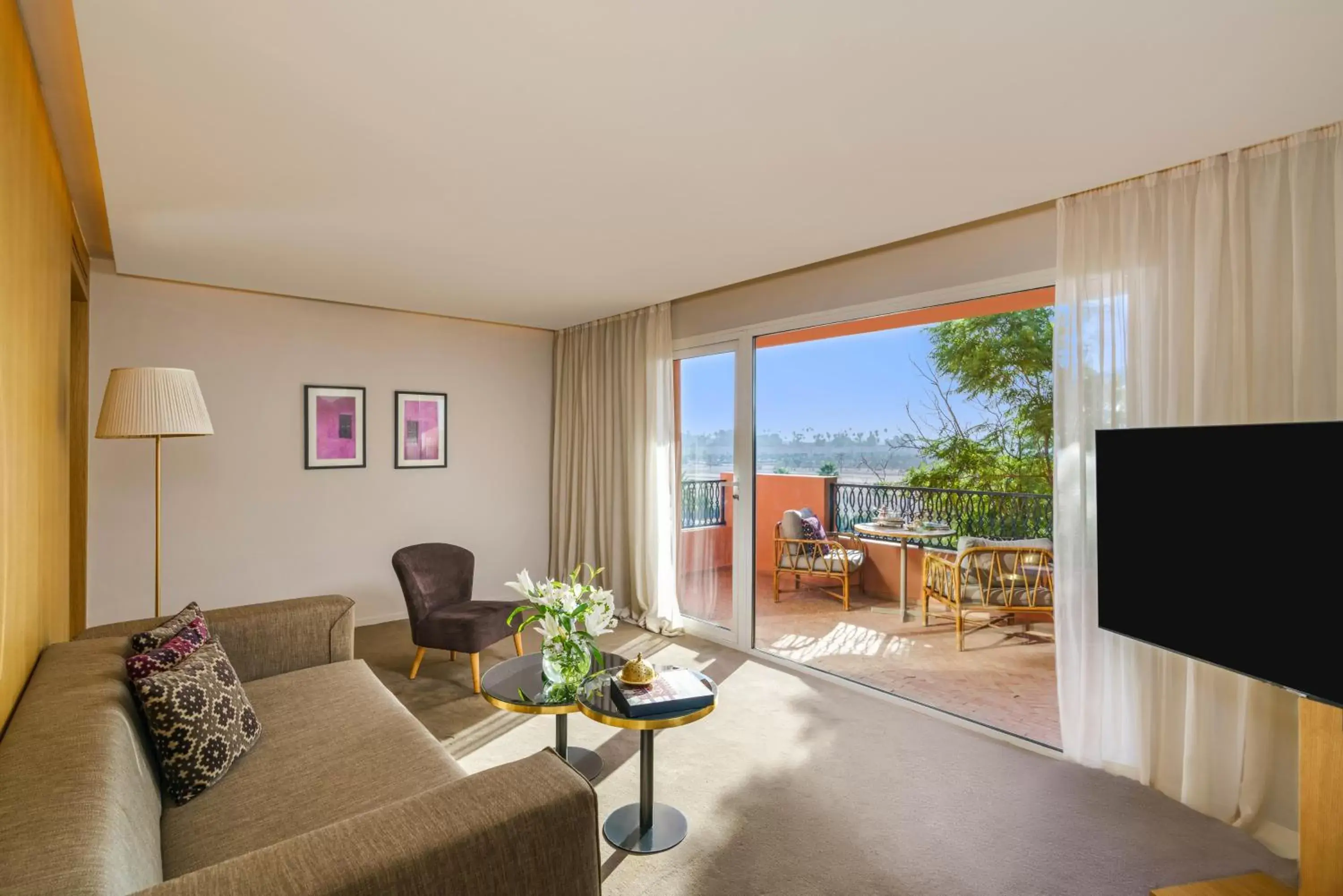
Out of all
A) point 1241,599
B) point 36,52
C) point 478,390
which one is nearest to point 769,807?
point 1241,599

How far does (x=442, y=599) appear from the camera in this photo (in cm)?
429

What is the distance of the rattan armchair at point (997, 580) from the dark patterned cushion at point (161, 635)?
4.18m

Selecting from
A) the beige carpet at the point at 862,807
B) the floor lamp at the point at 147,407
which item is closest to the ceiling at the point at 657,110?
the floor lamp at the point at 147,407

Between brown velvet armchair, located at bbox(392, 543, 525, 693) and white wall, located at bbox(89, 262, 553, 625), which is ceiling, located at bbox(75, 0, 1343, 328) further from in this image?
brown velvet armchair, located at bbox(392, 543, 525, 693)

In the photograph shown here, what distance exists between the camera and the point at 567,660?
2557mm

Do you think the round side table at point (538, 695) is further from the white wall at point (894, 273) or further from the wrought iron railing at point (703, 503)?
the white wall at point (894, 273)

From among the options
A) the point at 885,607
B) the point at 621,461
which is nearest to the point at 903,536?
the point at 885,607

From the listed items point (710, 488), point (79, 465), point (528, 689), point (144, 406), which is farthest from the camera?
point (710, 488)

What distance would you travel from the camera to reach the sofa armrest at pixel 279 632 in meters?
2.64

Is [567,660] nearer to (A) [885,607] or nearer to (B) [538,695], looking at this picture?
(B) [538,695]

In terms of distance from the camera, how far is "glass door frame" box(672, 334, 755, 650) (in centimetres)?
448

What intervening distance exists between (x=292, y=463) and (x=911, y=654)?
14.8 ft

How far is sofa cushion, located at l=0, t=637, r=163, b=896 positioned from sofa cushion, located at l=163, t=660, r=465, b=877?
4.6 inches

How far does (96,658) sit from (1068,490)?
11.8 feet
